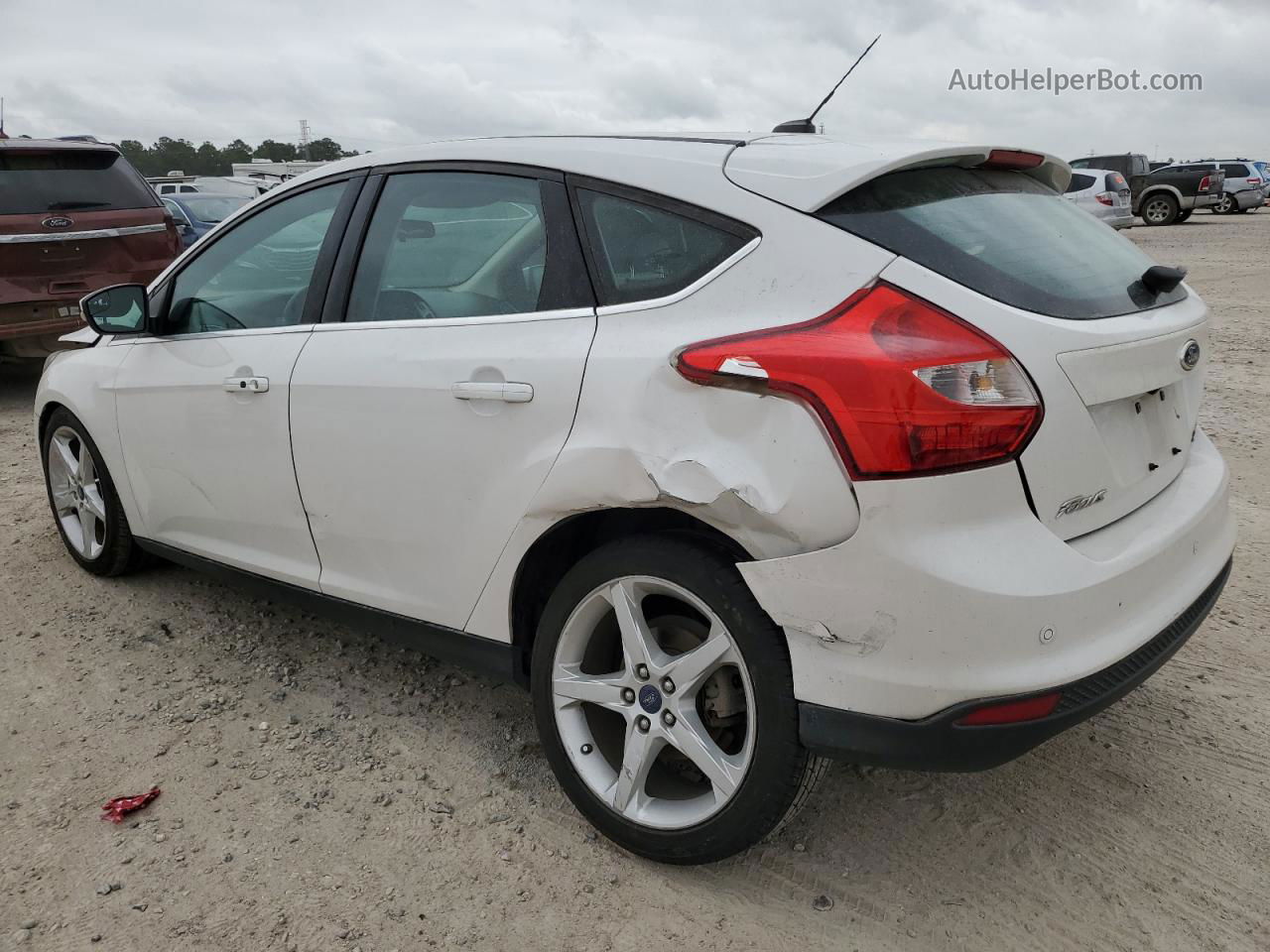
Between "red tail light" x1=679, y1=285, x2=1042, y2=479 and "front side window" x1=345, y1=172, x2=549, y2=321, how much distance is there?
2.57 ft

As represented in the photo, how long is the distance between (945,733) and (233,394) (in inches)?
90.2

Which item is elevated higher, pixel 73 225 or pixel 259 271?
pixel 259 271

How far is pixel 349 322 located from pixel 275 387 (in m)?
0.32

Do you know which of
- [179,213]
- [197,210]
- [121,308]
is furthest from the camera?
[197,210]

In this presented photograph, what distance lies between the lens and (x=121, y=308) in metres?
3.50

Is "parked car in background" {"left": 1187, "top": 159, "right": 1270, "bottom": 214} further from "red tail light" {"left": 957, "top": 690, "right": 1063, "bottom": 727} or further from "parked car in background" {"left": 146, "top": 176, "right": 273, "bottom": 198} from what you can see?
"red tail light" {"left": 957, "top": 690, "right": 1063, "bottom": 727}

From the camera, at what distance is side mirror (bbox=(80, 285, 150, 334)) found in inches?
138

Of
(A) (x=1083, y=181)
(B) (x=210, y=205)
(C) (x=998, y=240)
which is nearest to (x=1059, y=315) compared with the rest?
(C) (x=998, y=240)

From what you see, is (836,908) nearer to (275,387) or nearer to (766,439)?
(766,439)

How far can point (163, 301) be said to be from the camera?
3.55m

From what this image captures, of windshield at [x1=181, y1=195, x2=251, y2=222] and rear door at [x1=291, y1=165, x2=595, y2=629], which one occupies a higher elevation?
rear door at [x1=291, y1=165, x2=595, y2=629]

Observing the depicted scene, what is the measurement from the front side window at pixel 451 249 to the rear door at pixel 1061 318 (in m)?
0.81

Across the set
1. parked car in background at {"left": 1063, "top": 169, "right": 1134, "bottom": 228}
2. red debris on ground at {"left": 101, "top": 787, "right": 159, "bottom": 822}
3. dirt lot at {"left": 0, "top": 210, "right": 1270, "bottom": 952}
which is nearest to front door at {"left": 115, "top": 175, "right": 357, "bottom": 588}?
dirt lot at {"left": 0, "top": 210, "right": 1270, "bottom": 952}

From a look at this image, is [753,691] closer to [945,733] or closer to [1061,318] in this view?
[945,733]
